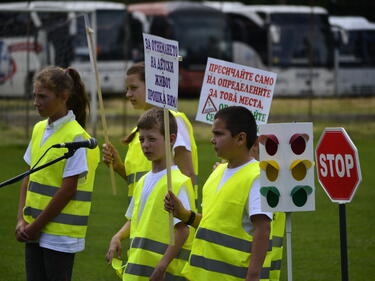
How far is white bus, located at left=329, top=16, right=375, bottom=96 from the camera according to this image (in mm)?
32844

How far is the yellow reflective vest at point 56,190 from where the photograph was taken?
6.62 metres

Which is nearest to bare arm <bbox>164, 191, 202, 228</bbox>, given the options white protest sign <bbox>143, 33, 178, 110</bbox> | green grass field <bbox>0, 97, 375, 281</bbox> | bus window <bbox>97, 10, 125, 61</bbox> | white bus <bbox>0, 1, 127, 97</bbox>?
white protest sign <bbox>143, 33, 178, 110</bbox>

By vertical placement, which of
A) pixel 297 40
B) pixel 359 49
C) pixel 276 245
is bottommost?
pixel 359 49

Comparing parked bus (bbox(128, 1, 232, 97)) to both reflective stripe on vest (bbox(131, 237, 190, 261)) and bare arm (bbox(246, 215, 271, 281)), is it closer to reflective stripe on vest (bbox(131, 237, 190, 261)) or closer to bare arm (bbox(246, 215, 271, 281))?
reflective stripe on vest (bbox(131, 237, 190, 261))

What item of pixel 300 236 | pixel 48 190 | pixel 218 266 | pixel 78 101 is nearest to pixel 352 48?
pixel 300 236

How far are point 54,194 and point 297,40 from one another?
2874 cm

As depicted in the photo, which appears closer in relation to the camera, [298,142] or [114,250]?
[298,142]

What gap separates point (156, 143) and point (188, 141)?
0.90m

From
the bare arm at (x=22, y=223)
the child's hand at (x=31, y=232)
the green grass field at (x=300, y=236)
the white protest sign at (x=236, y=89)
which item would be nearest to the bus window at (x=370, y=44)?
the green grass field at (x=300, y=236)

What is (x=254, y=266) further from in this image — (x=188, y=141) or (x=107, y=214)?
(x=107, y=214)

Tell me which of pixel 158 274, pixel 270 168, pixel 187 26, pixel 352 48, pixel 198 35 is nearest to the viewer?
pixel 158 274

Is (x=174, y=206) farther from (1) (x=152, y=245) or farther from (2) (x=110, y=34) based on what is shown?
(2) (x=110, y=34)

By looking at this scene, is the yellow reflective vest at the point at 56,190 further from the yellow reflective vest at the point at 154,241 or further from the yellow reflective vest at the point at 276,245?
the yellow reflective vest at the point at 276,245

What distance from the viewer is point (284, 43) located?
33594mm
